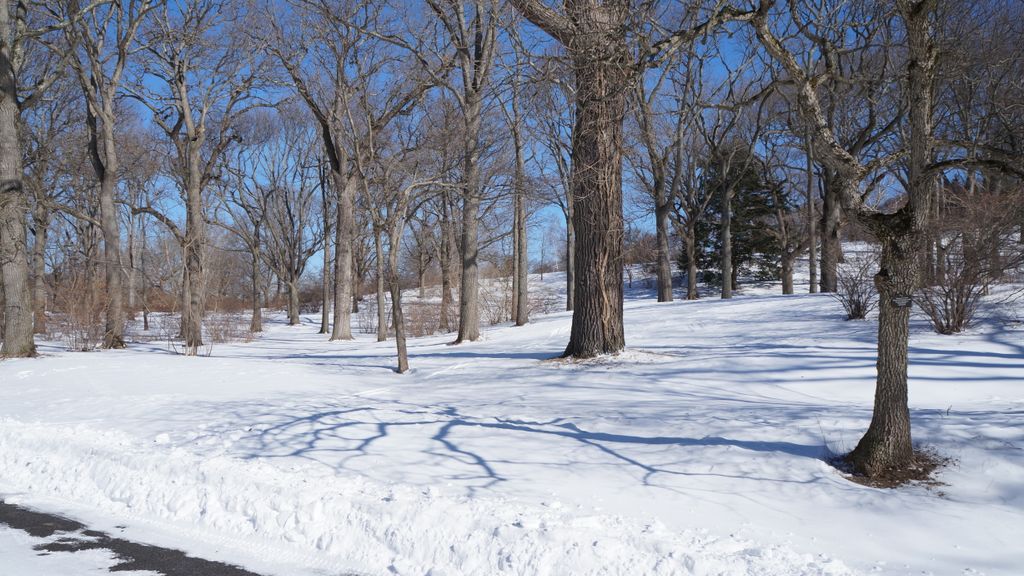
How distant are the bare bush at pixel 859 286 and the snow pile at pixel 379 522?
10.3 m

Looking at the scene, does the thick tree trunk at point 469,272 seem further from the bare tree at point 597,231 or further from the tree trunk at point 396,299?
the bare tree at point 597,231

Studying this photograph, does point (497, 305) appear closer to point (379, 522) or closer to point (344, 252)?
point (344, 252)

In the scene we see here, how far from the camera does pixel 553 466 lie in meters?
5.70

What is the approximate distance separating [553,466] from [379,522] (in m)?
1.71

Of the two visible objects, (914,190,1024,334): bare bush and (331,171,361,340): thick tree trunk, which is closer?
(914,190,1024,334): bare bush

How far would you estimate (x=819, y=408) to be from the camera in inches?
276

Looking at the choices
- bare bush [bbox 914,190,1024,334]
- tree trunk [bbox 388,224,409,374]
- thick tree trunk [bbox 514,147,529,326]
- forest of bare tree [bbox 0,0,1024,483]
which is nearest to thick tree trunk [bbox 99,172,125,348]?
forest of bare tree [bbox 0,0,1024,483]

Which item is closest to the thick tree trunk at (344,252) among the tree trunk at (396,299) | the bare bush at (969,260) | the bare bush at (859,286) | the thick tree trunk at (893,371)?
the tree trunk at (396,299)

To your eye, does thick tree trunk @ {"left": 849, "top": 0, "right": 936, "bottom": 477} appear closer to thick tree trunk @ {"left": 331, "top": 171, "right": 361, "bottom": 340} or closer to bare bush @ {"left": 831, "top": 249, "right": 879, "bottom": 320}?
bare bush @ {"left": 831, "top": 249, "right": 879, "bottom": 320}

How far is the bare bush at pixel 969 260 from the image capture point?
1066 centimetres

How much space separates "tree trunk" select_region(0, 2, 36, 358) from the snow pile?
32.5 feet

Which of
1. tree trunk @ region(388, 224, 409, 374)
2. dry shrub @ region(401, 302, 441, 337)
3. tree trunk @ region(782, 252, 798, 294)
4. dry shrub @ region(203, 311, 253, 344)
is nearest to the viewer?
tree trunk @ region(388, 224, 409, 374)

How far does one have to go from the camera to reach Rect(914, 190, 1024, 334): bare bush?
35.0 feet

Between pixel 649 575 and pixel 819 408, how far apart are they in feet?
13.3
